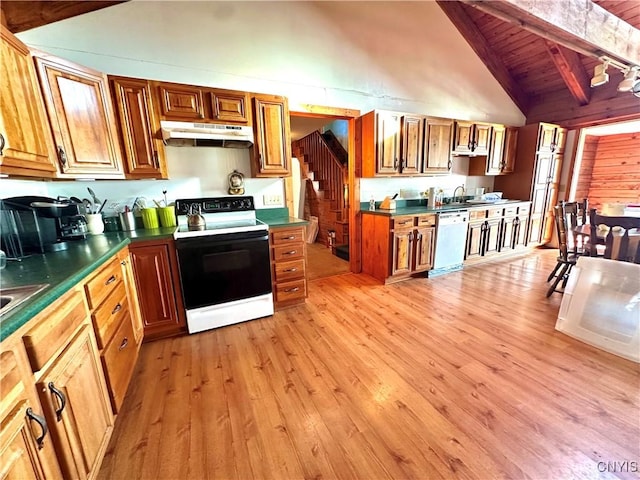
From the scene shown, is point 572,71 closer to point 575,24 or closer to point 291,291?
point 575,24

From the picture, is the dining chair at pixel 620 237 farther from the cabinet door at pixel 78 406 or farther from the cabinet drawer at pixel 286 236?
the cabinet door at pixel 78 406

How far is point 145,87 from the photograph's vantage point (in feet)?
7.10

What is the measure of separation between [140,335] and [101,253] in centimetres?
89

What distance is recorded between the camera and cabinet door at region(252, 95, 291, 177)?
Result: 255 centimetres

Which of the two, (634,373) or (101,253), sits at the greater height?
(101,253)

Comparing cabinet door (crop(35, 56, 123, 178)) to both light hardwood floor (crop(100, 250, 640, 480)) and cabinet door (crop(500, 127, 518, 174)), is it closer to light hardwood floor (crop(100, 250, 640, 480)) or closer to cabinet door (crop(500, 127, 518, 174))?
light hardwood floor (crop(100, 250, 640, 480))

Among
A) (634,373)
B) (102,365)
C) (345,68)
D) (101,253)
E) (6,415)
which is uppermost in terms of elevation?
(345,68)

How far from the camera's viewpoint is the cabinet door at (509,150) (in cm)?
427

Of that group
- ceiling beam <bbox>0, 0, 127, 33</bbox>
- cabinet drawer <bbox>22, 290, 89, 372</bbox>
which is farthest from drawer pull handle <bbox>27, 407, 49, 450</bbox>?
ceiling beam <bbox>0, 0, 127, 33</bbox>

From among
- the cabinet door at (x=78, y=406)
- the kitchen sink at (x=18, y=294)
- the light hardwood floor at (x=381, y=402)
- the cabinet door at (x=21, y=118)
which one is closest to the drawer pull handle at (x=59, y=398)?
the cabinet door at (x=78, y=406)

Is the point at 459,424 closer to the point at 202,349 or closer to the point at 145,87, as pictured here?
the point at 202,349

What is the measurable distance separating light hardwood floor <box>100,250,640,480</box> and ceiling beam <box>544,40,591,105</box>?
3.64 metres

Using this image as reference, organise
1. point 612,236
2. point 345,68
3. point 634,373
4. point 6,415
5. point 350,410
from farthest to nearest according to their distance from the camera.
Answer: point 345,68 → point 612,236 → point 634,373 → point 350,410 → point 6,415

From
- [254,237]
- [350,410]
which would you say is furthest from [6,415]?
[254,237]
